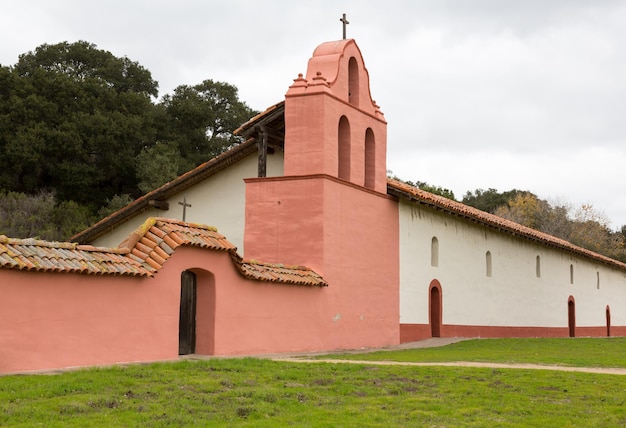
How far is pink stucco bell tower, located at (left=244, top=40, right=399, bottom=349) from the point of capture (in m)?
19.1

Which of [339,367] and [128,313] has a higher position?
[128,313]

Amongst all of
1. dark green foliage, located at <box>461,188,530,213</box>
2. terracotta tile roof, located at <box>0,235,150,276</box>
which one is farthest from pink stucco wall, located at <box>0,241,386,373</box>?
dark green foliage, located at <box>461,188,530,213</box>

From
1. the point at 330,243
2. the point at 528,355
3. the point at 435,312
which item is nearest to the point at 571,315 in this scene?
the point at 435,312

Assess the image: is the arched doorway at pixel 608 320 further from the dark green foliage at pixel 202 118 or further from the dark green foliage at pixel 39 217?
the dark green foliage at pixel 39 217

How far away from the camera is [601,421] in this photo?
339 inches

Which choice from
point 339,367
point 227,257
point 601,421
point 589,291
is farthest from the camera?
point 589,291

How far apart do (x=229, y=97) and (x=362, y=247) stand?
3194cm

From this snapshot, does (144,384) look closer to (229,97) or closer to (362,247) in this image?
(362,247)

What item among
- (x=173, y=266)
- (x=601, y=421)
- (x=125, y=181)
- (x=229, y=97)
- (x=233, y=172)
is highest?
(x=229, y=97)

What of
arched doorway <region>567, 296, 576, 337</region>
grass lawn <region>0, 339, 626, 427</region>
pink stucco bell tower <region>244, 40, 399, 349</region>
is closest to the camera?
grass lawn <region>0, 339, 626, 427</region>

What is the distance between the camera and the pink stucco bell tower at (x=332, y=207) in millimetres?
19062

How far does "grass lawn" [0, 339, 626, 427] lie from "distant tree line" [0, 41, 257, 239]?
2757cm

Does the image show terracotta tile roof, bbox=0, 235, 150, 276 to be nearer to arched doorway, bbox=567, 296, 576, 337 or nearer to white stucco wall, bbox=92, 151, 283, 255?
white stucco wall, bbox=92, 151, 283, 255

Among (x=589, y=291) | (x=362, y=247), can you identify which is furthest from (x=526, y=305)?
(x=362, y=247)
